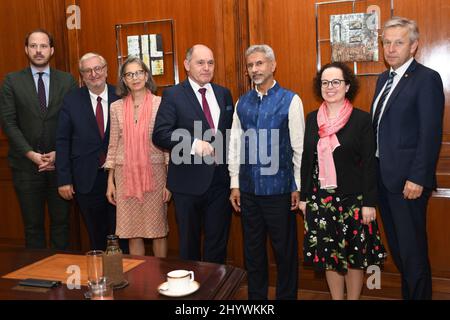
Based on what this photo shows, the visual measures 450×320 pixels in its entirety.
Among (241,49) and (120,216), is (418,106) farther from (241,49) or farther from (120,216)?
(120,216)

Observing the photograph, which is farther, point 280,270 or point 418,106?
point 280,270

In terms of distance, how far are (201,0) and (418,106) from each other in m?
1.76

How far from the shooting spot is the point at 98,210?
315cm

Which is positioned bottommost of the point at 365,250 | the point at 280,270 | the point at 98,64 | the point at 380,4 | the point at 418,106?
the point at 280,270

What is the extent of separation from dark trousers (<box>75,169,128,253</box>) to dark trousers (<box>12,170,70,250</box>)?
0.29 m

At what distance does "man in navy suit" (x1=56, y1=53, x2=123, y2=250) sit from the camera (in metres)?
3.08

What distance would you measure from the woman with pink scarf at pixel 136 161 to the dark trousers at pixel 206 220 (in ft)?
0.56

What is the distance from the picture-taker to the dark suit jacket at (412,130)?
2.30 meters

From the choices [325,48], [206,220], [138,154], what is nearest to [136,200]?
[138,154]

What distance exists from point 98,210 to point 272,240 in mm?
1213

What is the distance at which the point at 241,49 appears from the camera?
3.26 meters

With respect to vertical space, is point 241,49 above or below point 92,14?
below
